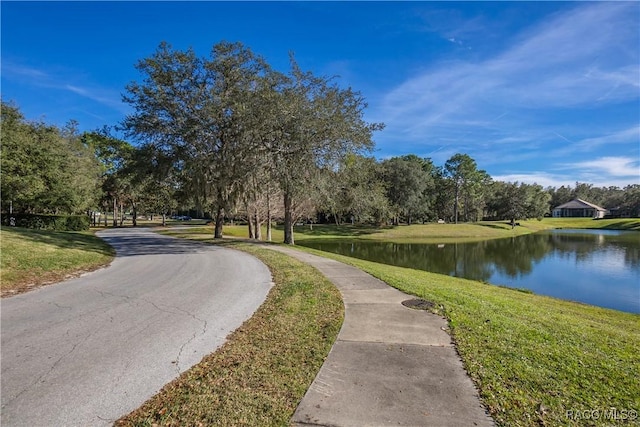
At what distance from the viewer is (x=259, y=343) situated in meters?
4.81

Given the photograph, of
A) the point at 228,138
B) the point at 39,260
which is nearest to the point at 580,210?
the point at 228,138

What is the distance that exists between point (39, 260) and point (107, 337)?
301 inches

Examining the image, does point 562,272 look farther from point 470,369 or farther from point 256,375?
point 256,375

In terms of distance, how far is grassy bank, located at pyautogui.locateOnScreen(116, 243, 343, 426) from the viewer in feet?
10.1

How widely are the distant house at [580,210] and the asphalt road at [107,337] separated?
112465 mm

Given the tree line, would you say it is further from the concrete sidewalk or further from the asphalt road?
the concrete sidewalk

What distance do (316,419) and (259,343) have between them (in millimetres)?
1969

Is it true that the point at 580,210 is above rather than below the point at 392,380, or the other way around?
above

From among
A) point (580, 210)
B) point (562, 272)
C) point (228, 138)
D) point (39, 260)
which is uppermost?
point (228, 138)

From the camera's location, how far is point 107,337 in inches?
200

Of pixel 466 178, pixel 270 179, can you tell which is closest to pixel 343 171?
pixel 270 179

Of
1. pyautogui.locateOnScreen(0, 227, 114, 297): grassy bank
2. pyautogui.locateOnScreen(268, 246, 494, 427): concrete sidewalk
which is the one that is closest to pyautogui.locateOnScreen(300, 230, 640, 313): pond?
pyautogui.locateOnScreen(268, 246, 494, 427): concrete sidewalk

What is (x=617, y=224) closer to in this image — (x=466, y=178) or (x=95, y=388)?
(x=466, y=178)

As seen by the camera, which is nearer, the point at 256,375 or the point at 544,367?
the point at 256,375
